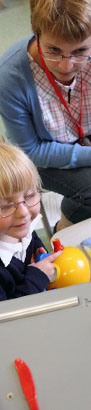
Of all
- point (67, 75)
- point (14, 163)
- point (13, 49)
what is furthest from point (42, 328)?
point (13, 49)

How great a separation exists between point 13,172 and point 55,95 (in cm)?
45

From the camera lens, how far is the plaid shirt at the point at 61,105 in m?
1.09

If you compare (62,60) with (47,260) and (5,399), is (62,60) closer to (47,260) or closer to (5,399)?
(47,260)

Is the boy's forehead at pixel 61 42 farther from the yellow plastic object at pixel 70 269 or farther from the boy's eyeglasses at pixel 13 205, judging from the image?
the yellow plastic object at pixel 70 269

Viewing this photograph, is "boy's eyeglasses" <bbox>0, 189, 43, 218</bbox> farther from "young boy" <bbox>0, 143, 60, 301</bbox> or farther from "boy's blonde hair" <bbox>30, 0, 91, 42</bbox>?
"boy's blonde hair" <bbox>30, 0, 91, 42</bbox>

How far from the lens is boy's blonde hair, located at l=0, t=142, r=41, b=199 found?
76 centimetres

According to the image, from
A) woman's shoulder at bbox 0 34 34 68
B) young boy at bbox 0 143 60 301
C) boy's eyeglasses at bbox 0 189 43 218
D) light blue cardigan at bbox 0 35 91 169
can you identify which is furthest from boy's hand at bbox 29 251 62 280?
woman's shoulder at bbox 0 34 34 68

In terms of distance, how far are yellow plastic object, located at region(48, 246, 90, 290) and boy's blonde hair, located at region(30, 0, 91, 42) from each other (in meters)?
0.48

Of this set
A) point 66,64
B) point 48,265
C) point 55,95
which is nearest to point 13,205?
point 48,265

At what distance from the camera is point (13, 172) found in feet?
2.54

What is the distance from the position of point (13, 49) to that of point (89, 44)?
31 cm

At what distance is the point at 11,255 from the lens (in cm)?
86

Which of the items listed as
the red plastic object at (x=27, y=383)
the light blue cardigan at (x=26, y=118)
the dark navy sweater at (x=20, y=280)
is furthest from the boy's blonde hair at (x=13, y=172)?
the red plastic object at (x=27, y=383)

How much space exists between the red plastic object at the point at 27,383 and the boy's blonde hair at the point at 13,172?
0.40 meters
